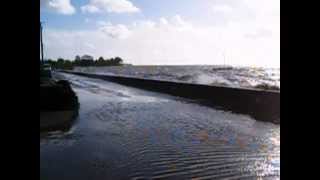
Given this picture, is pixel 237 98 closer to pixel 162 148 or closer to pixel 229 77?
pixel 162 148

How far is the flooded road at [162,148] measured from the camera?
7.69m

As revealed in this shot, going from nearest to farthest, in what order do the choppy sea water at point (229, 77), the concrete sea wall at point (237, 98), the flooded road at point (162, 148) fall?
the flooded road at point (162, 148) → the concrete sea wall at point (237, 98) → the choppy sea water at point (229, 77)

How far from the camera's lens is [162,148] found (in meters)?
10.5

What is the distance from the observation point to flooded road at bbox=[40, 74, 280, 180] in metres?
7.69

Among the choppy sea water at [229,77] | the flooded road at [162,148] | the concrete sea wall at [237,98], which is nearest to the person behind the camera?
the flooded road at [162,148]

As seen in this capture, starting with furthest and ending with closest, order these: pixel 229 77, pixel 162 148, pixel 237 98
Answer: pixel 229 77 → pixel 237 98 → pixel 162 148

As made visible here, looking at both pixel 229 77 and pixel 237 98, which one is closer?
pixel 237 98

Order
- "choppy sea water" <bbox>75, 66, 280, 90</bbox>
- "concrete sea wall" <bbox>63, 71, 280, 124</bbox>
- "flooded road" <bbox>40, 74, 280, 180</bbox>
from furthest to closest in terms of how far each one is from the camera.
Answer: "choppy sea water" <bbox>75, 66, 280, 90</bbox> → "concrete sea wall" <bbox>63, 71, 280, 124</bbox> → "flooded road" <bbox>40, 74, 280, 180</bbox>

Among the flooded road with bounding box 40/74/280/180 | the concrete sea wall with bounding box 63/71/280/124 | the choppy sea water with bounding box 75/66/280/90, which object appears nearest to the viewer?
the flooded road with bounding box 40/74/280/180

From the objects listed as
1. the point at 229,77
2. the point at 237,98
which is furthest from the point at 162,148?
the point at 229,77

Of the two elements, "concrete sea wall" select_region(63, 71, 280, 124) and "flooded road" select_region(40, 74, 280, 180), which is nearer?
"flooded road" select_region(40, 74, 280, 180)

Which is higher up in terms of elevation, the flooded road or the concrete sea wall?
the concrete sea wall

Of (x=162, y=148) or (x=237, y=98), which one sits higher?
(x=237, y=98)
